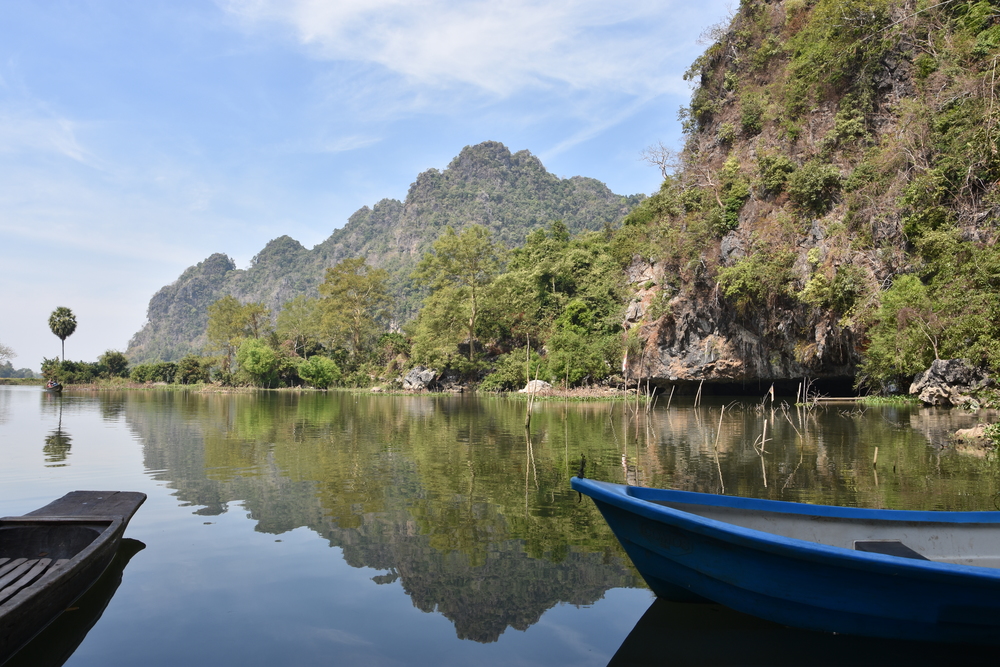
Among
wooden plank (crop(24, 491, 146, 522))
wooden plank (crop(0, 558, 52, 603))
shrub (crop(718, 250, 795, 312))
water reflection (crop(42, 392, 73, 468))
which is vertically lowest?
water reflection (crop(42, 392, 73, 468))

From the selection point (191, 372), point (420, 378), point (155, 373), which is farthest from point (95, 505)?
point (155, 373)

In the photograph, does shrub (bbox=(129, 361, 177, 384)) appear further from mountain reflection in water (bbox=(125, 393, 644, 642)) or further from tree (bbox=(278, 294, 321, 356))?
mountain reflection in water (bbox=(125, 393, 644, 642))

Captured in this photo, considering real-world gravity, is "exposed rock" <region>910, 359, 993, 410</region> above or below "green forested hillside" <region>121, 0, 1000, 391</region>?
below

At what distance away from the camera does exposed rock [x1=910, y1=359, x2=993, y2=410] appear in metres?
18.2

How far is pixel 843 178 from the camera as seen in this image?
1002 inches

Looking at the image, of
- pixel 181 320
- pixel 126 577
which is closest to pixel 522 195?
pixel 181 320

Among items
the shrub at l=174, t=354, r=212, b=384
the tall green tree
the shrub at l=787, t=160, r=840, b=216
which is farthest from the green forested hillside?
the shrub at l=174, t=354, r=212, b=384

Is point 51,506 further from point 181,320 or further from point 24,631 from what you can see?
point 181,320

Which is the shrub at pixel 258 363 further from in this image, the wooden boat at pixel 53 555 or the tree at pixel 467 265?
the wooden boat at pixel 53 555

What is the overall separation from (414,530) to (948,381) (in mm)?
19938

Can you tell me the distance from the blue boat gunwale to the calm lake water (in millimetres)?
888

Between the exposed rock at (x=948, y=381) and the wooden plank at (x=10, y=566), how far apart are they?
21797mm

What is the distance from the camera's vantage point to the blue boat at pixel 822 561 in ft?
12.5

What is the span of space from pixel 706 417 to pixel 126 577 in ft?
68.9
